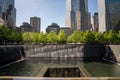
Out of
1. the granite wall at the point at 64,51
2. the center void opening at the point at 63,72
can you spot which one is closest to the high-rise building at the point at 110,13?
the granite wall at the point at 64,51

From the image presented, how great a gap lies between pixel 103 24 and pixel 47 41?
86703 millimetres

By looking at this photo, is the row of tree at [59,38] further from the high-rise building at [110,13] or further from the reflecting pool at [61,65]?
the high-rise building at [110,13]

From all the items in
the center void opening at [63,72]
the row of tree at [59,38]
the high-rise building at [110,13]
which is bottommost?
the center void opening at [63,72]

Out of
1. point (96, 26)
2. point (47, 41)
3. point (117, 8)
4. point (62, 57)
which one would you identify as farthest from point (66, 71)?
point (96, 26)

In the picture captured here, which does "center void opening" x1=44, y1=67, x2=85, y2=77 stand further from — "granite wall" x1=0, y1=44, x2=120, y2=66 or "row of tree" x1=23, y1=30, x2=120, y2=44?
"row of tree" x1=23, y1=30, x2=120, y2=44

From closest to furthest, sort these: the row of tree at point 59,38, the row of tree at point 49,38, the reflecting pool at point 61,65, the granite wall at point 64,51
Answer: the reflecting pool at point 61,65 < the granite wall at point 64,51 < the row of tree at point 59,38 < the row of tree at point 49,38

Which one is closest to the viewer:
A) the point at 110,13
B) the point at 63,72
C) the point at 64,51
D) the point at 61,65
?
the point at 63,72

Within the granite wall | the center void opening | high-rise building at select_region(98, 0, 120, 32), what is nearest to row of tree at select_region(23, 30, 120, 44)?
the granite wall

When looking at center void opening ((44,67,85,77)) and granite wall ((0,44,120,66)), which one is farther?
granite wall ((0,44,120,66))

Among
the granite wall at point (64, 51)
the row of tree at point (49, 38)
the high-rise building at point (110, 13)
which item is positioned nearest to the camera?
the granite wall at point (64, 51)

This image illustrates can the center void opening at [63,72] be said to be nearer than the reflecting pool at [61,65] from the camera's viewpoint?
Yes

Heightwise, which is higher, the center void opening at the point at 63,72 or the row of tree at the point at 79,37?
the row of tree at the point at 79,37

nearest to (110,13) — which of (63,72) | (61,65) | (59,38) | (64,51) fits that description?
(59,38)

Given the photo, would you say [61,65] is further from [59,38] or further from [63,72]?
[59,38]
